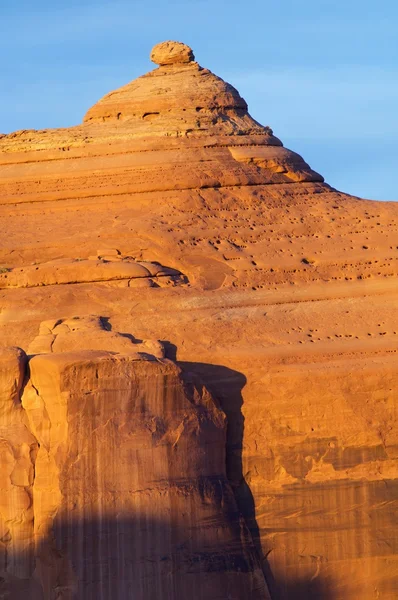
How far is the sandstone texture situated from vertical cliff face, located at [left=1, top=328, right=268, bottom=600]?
0.03 metres

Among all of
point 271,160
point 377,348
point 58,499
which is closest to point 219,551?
point 58,499

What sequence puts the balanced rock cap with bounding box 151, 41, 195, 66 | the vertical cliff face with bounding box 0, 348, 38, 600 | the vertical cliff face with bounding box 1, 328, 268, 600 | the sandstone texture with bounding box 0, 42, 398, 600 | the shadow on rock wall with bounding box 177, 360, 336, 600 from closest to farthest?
the vertical cliff face with bounding box 1, 328, 268, 600, the sandstone texture with bounding box 0, 42, 398, 600, the vertical cliff face with bounding box 0, 348, 38, 600, the shadow on rock wall with bounding box 177, 360, 336, 600, the balanced rock cap with bounding box 151, 41, 195, 66

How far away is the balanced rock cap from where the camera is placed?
31453 millimetres

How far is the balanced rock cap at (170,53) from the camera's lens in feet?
103

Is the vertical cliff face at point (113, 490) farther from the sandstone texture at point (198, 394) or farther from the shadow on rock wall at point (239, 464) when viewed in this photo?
the shadow on rock wall at point (239, 464)

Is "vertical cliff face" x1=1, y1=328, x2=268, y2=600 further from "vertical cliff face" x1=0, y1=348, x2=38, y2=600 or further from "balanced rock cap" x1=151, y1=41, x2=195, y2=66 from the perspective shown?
"balanced rock cap" x1=151, y1=41, x2=195, y2=66

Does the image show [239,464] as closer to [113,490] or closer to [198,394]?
[198,394]

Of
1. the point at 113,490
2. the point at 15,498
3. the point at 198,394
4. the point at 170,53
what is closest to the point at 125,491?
the point at 113,490

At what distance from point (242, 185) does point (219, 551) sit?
855cm

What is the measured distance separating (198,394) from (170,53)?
1022 cm

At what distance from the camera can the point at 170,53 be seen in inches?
1238

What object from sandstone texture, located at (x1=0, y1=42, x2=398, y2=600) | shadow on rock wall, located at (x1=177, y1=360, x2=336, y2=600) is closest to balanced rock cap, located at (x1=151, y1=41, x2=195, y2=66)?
sandstone texture, located at (x1=0, y1=42, x2=398, y2=600)

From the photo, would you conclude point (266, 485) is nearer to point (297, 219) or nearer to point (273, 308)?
point (273, 308)

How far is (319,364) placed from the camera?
24656mm
